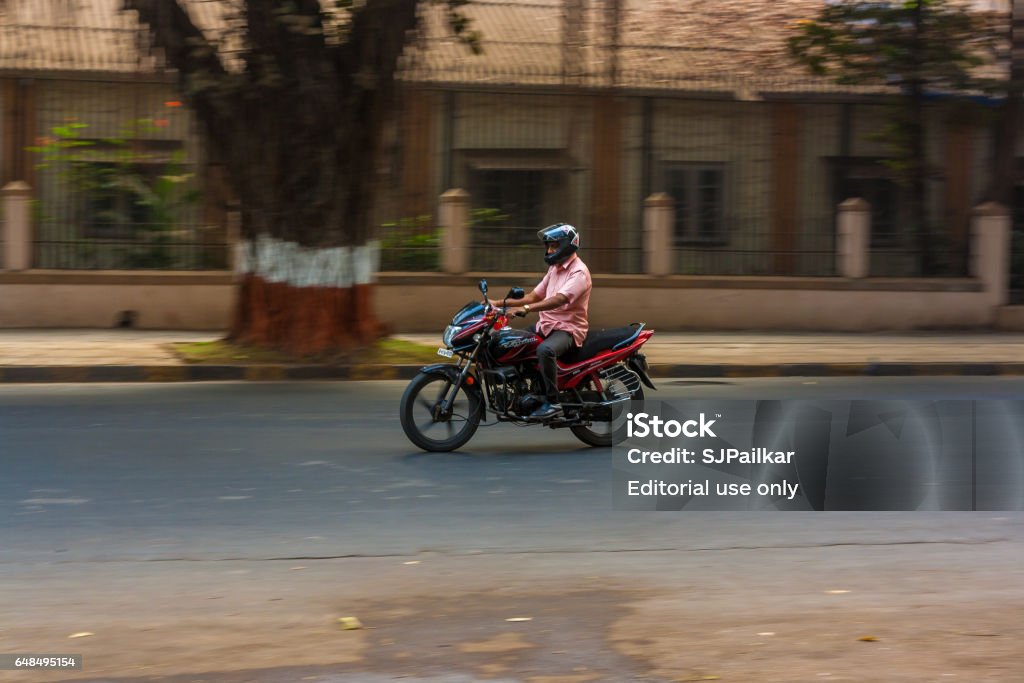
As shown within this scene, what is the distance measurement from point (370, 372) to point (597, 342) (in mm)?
5131

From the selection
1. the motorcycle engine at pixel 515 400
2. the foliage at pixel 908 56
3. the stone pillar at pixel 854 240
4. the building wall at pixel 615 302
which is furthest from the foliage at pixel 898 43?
the motorcycle engine at pixel 515 400

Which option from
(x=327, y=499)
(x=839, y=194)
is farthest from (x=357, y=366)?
(x=839, y=194)

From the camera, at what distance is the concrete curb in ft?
42.4

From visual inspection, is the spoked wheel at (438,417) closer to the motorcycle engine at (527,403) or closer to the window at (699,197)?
the motorcycle engine at (527,403)

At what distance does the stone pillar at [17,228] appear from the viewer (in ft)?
55.7

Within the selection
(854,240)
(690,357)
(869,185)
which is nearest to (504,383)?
(690,357)

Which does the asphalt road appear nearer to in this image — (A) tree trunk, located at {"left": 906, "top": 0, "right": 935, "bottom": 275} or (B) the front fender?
(B) the front fender

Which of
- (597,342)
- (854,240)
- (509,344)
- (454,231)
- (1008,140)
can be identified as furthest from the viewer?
(1008,140)

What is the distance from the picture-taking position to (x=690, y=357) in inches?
591

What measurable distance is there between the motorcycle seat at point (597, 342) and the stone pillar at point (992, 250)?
38.3ft

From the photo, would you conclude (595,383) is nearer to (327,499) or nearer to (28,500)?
(327,499)

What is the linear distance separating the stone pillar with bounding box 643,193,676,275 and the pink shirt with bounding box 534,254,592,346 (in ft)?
32.0

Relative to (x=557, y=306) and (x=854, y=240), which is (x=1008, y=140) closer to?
(x=854, y=240)

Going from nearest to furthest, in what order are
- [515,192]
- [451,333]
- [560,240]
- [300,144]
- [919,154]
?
[451,333], [560,240], [300,144], [515,192], [919,154]
